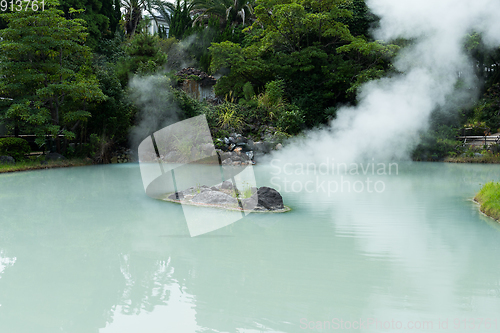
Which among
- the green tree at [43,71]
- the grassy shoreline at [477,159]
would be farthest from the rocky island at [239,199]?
the grassy shoreline at [477,159]

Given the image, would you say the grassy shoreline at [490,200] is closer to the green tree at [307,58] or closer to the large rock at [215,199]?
the large rock at [215,199]

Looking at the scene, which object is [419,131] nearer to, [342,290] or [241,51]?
[241,51]

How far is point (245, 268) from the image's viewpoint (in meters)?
3.78

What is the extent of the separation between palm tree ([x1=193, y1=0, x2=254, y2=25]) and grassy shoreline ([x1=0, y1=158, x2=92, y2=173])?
18154 mm

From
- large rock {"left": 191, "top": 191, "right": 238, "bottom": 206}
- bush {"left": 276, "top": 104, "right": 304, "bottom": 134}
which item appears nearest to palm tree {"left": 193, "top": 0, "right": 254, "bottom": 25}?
bush {"left": 276, "top": 104, "right": 304, "bottom": 134}

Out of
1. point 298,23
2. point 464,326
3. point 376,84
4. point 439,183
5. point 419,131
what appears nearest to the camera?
point 464,326

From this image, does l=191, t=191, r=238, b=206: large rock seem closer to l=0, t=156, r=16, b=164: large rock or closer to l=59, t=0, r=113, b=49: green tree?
l=0, t=156, r=16, b=164: large rock

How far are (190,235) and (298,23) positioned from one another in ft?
54.3

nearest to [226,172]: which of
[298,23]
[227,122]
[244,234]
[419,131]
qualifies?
[227,122]

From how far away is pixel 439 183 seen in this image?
32.2 ft

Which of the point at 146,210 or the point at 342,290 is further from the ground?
the point at 342,290

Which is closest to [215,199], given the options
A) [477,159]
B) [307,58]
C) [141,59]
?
[477,159]

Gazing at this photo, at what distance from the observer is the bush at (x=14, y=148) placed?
43.0ft

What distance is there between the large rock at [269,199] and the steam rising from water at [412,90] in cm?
886
